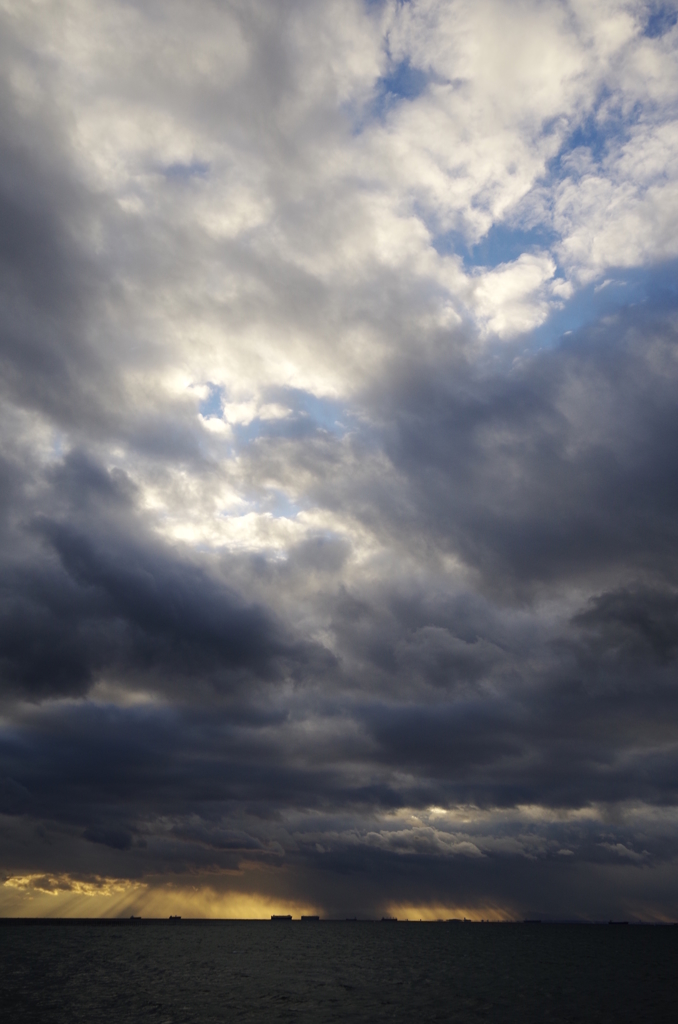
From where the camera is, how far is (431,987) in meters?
137

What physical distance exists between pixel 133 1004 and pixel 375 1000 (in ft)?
127

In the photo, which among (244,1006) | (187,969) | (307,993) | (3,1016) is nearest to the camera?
(3,1016)

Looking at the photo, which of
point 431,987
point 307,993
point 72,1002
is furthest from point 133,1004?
point 431,987

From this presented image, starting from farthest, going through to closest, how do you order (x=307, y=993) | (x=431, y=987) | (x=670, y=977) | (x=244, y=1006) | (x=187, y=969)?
(x=187, y=969)
(x=670, y=977)
(x=431, y=987)
(x=307, y=993)
(x=244, y=1006)

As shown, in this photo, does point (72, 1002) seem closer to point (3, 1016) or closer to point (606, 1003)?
point (3, 1016)

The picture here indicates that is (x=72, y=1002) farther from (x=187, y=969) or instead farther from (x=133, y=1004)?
(x=187, y=969)

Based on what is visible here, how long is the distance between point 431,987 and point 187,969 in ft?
250

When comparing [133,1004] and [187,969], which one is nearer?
[133,1004]

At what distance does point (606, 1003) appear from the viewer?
116 meters

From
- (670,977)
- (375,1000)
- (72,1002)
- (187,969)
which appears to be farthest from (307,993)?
(670,977)

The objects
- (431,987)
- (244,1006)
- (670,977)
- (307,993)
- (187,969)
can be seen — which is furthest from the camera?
(187,969)

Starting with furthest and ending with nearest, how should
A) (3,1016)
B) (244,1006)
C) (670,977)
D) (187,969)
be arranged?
1. (187,969)
2. (670,977)
3. (244,1006)
4. (3,1016)

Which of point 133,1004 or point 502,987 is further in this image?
point 502,987

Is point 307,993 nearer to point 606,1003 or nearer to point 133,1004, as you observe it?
point 133,1004
